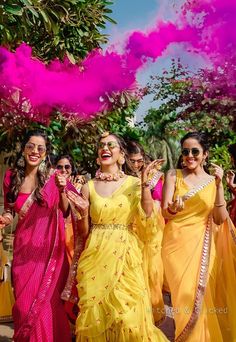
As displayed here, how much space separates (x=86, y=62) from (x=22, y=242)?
2818 mm

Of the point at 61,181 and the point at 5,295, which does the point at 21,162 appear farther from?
the point at 5,295

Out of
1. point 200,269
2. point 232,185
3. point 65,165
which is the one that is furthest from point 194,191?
point 65,165

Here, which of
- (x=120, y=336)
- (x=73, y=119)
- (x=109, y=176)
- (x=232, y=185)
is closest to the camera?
(x=120, y=336)

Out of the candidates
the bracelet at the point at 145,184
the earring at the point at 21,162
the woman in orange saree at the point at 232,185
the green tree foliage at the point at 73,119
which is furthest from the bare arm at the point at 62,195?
the green tree foliage at the point at 73,119

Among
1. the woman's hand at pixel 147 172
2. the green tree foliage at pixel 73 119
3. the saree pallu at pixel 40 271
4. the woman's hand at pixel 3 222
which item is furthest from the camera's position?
the green tree foliage at pixel 73 119

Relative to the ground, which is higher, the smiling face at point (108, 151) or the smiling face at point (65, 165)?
the smiling face at point (65, 165)

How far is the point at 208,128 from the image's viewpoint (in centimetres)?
978

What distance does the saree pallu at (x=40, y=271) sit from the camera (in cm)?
382

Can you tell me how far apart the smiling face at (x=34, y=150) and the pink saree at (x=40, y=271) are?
199 mm

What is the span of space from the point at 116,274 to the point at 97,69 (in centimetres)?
286

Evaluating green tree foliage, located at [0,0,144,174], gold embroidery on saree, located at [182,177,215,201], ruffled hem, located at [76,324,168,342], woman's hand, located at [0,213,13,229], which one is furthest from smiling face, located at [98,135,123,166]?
green tree foliage, located at [0,0,144,174]

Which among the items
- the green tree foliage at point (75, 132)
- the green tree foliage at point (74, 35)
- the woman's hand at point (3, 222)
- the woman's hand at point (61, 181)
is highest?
the green tree foliage at point (74, 35)

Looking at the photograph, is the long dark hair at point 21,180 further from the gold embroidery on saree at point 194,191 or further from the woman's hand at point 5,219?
the gold embroidery on saree at point 194,191

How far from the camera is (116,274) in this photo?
11.7 ft
